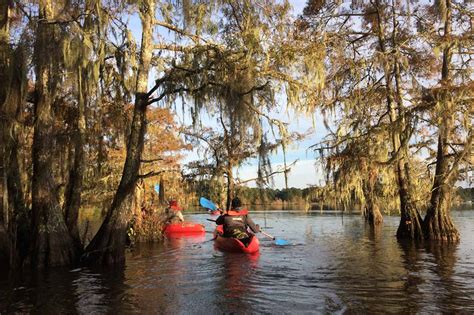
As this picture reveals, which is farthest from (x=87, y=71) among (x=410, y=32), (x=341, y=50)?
(x=410, y=32)

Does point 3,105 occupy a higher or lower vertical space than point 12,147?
higher

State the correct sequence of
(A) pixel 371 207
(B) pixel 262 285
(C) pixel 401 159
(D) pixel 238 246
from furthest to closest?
(A) pixel 371 207 → (C) pixel 401 159 → (D) pixel 238 246 → (B) pixel 262 285

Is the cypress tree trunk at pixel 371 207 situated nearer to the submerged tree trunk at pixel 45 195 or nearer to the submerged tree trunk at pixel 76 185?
the submerged tree trunk at pixel 76 185

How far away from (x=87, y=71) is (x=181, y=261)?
18.3 ft

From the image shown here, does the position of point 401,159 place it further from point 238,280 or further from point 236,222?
point 238,280

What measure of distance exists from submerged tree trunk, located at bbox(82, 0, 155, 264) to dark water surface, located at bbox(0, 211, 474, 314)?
0.53 metres

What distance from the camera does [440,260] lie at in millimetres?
11789

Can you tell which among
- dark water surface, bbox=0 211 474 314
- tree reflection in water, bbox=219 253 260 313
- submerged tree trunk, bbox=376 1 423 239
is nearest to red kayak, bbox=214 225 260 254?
tree reflection in water, bbox=219 253 260 313

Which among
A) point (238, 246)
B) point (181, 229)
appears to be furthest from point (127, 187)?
point (181, 229)

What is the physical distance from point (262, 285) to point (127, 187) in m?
4.20

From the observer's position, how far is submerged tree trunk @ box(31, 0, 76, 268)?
10.3 m

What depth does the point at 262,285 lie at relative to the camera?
881cm

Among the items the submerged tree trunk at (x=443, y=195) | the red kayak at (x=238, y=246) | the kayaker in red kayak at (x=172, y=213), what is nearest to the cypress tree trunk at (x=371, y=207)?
the submerged tree trunk at (x=443, y=195)

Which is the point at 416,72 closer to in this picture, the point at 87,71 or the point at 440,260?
the point at 440,260
